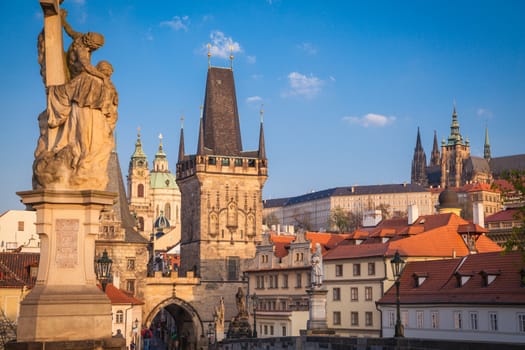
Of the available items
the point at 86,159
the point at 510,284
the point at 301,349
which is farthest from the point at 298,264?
the point at 86,159

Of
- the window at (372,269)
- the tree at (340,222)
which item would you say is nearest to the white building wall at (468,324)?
the window at (372,269)

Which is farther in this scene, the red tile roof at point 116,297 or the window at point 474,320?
the red tile roof at point 116,297

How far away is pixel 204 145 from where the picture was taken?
83750 mm

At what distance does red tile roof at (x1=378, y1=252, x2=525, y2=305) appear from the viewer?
124 feet

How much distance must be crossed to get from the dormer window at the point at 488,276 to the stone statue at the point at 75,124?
31189mm

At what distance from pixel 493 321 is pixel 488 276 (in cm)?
257

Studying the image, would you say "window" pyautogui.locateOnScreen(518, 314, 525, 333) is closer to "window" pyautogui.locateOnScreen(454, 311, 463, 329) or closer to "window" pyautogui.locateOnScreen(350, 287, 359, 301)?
"window" pyautogui.locateOnScreen(454, 311, 463, 329)

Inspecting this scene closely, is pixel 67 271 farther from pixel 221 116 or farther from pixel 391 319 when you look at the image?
pixel 221 116

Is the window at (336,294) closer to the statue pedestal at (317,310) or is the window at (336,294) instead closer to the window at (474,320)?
the window at (474,320)

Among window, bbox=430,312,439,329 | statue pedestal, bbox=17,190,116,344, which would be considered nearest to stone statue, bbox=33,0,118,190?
statue pedestal, bbox=17,190,116,344

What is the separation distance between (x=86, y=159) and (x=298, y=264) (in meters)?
56.0

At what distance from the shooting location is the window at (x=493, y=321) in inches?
1479

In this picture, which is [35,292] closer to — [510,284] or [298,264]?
[510,284]

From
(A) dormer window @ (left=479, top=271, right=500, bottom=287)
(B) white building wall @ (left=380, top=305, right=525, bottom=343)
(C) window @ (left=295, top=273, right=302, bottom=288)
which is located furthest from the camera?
(C) window @ (left=295, top=273, right=302, bottom=288)
